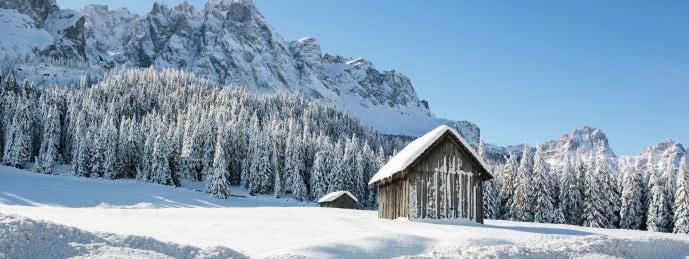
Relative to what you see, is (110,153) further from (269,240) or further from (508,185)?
(269,240)

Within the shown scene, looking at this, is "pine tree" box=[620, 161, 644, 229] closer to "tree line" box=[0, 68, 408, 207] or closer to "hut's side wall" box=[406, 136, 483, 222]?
"hut's side wall" box=[406, 136, 483, 222]

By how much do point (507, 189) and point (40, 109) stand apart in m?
80.2

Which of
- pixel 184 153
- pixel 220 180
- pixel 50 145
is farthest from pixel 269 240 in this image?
pixel 50 145

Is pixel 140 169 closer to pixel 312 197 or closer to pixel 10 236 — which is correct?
pixel 312 197

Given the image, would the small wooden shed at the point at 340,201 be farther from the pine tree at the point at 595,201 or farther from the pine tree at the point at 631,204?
the pine tree at the point at 631,204

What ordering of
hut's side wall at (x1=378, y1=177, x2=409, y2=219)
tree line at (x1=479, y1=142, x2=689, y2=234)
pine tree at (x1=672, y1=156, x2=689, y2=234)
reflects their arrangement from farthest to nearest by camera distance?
tree line at (x1=479, y1=142, x2=689, y2=234) < pine tree at (x1=672, y1=156, x2=689, y2=234) < hut's side wall at (x1=378, y1=177, x2=409, y2=219)

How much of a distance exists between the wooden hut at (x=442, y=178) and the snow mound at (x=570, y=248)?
6914 mm

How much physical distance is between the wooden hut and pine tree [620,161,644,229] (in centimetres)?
3608

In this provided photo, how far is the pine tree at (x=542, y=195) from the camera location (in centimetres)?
6094

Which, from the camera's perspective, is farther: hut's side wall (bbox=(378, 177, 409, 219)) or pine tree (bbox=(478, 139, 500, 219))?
pine tree (bbox=(478, 139, 500, 219))

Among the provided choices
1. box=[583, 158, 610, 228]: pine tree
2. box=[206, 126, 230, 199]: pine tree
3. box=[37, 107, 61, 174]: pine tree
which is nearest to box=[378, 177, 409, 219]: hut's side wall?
box=[583, 158, 610, 228]: pine tree

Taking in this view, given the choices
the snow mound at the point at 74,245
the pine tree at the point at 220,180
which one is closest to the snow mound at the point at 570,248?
the snow mound at the point at 74,245

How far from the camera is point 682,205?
177ft

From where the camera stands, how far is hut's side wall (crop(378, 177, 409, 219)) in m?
29.5
